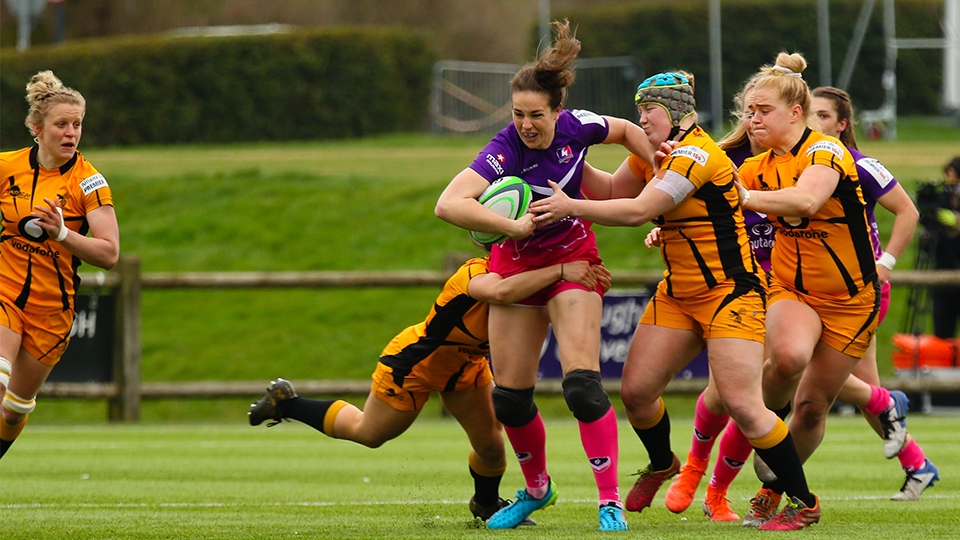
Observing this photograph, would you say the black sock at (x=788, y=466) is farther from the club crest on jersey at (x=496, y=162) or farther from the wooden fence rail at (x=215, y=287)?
the wooden fence rail at (x=215, y=287)

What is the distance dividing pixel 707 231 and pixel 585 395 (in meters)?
0.92

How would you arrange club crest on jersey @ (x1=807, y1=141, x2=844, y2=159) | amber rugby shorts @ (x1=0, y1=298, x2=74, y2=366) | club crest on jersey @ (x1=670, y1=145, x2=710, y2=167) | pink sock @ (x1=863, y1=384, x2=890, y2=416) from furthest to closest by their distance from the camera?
pink sock @ (x1=863, y1=384, x2=890, y2=416)
amber rugby shorts @ (x1=0, y1=298, x2=74, y2=366)
club crest on jersey @ (x1=807, y1=141, x2=844, y2=159)
club crest on jersey @ (x1=670, y1=145, x2=710, y2=167)

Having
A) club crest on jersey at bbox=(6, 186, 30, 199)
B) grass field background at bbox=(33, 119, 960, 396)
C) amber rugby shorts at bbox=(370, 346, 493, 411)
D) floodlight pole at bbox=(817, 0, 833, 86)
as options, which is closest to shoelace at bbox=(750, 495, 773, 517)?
amber rugby shorts at bbox=(370, 346, 493, 411)

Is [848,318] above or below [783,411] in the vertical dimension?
above

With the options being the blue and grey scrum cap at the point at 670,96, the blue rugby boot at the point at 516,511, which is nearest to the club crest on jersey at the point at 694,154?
the blue and grey scrum cap at the point at 670,96

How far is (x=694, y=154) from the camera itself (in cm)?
508

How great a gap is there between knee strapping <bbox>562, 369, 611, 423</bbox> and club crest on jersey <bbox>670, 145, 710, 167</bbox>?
39.7 inches

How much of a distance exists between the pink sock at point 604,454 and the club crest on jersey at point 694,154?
1.14 metres

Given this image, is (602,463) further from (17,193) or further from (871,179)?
(17,193)

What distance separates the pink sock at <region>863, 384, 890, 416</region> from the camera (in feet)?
21.5

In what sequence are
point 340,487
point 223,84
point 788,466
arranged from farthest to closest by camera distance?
point 223,84 → point 340,487 → point 788,466

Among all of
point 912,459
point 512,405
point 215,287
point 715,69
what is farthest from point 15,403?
point 715,69

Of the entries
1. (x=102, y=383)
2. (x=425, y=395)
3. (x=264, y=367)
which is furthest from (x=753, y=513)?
(x=264, y=367)

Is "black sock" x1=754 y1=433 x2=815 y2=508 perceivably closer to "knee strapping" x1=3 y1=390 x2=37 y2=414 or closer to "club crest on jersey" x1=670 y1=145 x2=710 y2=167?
"club crest on jersey" x1=670 y1=145 x2=710 y2=167
